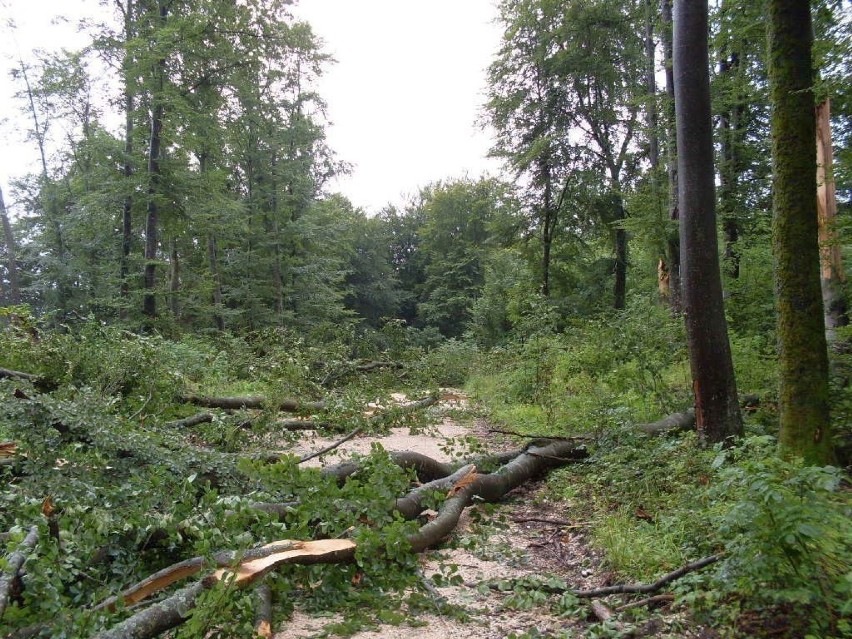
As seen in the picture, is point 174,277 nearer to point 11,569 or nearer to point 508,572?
point 508,572

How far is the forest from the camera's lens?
2.54m

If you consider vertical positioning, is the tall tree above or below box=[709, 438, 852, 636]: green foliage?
above

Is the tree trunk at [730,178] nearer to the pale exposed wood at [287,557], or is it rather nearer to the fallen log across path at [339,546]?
the fallen log across path at [339,546]

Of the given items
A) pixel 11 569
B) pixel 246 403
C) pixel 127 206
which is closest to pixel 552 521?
pixel 11 569

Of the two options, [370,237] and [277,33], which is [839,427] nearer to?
[277,33]

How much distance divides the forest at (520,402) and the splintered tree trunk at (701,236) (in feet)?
0.08

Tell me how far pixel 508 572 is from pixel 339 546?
4.21 feet

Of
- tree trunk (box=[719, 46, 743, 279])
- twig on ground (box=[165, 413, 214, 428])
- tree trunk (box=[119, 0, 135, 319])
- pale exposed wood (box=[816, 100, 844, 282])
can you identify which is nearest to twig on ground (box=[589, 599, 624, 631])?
twig on ground (box=[165, 413, 214, 428])

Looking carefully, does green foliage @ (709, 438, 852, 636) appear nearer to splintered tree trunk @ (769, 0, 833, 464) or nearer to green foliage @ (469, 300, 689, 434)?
splintered tree trunk @ (769, 0, 833, 464)

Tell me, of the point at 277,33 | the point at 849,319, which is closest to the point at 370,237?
the point at 277,33

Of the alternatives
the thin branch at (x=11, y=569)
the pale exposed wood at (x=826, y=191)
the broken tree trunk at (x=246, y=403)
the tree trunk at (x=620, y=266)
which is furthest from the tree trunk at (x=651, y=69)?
the thin branch at (x=11, y=569)

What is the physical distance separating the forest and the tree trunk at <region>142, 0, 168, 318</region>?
→ 64 millimetres

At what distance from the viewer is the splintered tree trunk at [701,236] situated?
4.73m

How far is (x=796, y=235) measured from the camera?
13.1ft
